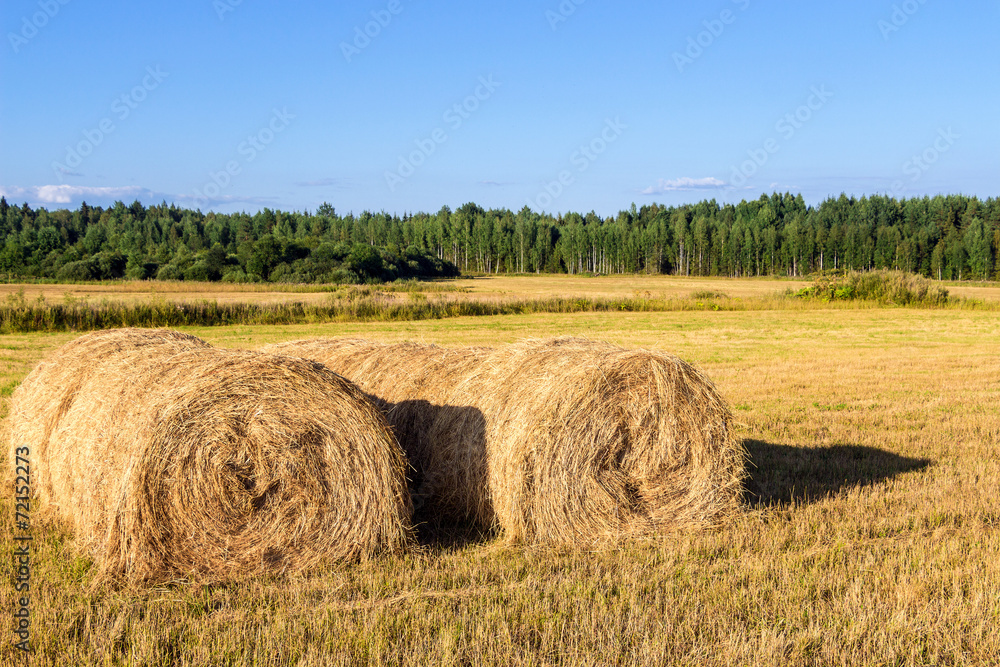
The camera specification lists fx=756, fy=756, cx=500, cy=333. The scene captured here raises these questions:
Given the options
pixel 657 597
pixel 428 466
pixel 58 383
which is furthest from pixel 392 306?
pixel 657 597

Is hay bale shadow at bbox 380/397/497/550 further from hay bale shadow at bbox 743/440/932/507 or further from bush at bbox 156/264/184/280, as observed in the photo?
bush at bbox 156/264/184/280

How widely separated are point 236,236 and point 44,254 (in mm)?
51628

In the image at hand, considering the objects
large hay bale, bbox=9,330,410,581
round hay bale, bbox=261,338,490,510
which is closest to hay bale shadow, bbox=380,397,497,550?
round hay bale, bbox=261,338,490,510

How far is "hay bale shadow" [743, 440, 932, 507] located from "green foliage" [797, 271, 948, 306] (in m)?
34.9

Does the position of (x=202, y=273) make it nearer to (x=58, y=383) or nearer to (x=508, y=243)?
(x=58, y=383)

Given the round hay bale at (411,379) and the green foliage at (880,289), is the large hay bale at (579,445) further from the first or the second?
the green foliage at (880,289)

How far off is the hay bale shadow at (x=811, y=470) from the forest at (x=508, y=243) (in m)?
57.2

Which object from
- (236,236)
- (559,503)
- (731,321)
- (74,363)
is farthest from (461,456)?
(236,236)

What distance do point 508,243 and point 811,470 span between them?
119m

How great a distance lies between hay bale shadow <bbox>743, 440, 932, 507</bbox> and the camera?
7621 mm

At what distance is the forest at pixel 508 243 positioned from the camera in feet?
222

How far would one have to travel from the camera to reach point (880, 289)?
41.8 metres

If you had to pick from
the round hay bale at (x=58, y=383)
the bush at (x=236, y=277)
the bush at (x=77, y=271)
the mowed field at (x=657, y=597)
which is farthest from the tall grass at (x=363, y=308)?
the bush at (x=77, y=271)

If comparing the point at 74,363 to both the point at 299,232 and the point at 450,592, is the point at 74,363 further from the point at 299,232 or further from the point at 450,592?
the point at 299,232
